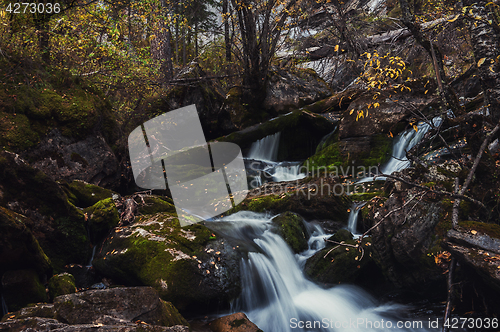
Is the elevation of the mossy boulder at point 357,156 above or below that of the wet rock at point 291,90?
below

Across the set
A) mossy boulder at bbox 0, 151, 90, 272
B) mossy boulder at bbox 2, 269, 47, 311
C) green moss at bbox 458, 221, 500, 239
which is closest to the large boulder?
mossy boulder at bbox 2, 269, 47, 311

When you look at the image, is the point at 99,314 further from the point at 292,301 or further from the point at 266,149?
the point at 266,149

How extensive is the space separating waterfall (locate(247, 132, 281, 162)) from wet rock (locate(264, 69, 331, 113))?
2.02 metres

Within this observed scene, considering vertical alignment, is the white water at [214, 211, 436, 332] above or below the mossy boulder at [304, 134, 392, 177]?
below

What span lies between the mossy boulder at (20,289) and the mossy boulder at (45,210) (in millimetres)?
1127

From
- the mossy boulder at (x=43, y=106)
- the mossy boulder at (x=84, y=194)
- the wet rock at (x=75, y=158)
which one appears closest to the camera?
the mossy boulder at (x=84, y=194)

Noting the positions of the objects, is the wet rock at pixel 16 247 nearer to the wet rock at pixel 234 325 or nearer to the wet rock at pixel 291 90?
the wet rock at pixel 234 325

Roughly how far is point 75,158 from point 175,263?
5430mm

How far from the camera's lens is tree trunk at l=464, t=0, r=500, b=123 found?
4004mm

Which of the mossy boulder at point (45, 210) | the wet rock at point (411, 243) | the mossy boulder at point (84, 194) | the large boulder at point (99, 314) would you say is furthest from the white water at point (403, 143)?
the mossy boulder at point (45, 210)

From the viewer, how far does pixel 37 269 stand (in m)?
A: 3.76

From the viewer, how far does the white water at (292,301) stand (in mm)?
4770

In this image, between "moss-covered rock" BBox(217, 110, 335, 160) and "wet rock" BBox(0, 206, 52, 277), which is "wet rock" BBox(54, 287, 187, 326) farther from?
"moss-covered rock" BBox(217, 110, 335, 160)

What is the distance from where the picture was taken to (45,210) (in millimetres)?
4766
